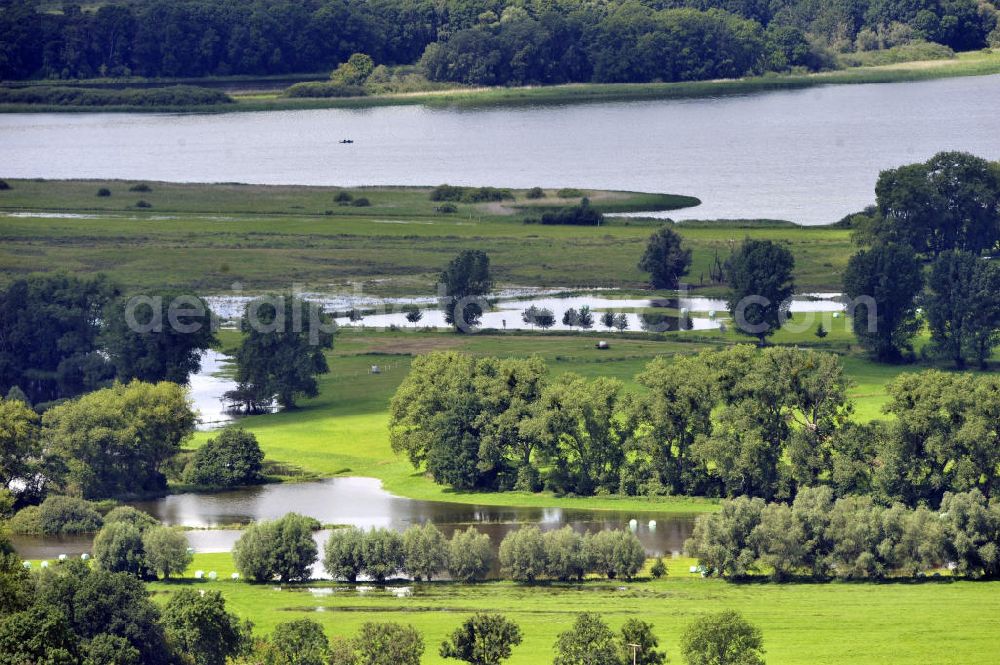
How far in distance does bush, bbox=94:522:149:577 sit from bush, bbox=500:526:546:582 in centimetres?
1245

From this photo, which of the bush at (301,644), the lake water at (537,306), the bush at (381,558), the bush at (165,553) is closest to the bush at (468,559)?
the bush at (381,558)

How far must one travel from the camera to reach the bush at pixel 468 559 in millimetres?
70500

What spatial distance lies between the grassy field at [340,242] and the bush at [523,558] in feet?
190

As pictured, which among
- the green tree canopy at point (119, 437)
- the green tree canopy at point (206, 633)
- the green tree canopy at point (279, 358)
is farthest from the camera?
the green tree canopy at point (279, 358)

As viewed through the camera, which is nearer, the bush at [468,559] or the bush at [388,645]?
the bush at [388,645]

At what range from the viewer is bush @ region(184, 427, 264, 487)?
287ft

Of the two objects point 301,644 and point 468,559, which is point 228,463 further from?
point 301,644

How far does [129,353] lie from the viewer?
101625 millimetres

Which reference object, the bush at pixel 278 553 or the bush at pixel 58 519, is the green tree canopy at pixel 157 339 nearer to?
the bush at pixel 58 519

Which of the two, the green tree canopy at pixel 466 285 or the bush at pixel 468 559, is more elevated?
the green tree canopy at pixel 466 285

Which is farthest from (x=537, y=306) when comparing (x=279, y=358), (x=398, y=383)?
(x=279, y=358)

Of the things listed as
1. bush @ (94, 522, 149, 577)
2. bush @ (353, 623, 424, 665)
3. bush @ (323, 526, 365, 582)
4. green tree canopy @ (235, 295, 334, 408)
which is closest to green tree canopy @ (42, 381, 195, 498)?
green tree canopy @ (235, 295, 334, 408)

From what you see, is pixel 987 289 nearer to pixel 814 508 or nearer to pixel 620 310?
pixel 620 310

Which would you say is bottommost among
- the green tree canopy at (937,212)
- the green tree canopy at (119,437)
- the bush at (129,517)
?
the bush at (129,517)
